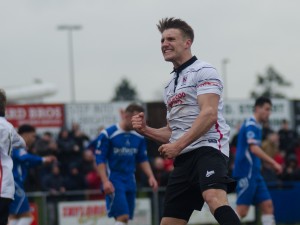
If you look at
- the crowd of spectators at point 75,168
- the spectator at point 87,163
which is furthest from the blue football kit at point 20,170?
the spectator at point 87,163

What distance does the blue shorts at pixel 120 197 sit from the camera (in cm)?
1244

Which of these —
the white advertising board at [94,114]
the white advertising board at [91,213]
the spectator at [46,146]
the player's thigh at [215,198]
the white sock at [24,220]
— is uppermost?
the white advertising board at [94,114]

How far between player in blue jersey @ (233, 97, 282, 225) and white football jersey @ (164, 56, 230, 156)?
4.93 m

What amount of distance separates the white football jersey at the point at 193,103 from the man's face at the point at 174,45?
0.12 meters

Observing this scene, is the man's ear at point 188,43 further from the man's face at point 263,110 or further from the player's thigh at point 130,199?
the player's thigh at point 130,199

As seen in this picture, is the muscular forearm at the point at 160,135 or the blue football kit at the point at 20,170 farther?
the blue football kit at the point at 20,170

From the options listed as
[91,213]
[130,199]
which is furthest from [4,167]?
[91,213]

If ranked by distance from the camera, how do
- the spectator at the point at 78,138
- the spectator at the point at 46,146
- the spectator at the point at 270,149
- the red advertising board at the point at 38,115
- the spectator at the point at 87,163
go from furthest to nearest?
the red advertising board at the point at 38,115 → the spectator at the point at 78,138 → the spectator at the point at 87,163 → the spectator at the point at 46,146 → the spectator at the point at 270,149

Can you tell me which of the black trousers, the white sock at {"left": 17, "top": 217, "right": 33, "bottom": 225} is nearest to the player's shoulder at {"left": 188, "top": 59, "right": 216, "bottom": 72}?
the black trousers

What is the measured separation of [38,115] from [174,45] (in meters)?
16.4

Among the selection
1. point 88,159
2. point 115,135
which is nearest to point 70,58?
point 88,159

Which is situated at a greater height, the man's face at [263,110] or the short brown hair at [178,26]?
the short brown hair at [178,26]

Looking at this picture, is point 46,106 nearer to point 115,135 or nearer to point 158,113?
point 158,113

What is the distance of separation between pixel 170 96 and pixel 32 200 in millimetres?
9649
